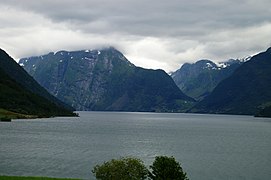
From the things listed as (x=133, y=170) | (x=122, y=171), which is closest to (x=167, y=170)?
(x=133, y=170)

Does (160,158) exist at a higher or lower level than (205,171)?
higher

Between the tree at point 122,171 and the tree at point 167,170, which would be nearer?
the tree at point 122,171

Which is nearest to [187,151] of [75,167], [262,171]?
[262,171]

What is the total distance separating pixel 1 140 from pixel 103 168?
302 feet

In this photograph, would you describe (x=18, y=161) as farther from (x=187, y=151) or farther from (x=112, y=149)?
(x=187, y=151)

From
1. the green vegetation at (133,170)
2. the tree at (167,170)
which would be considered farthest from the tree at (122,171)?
the tree at (167,170)

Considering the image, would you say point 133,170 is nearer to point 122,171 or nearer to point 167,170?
point 122,171

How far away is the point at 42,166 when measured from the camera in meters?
83.6

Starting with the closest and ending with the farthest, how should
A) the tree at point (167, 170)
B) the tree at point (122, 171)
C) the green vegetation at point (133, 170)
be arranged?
the tree at point (122, 171) < the green vegetation at point (133, 170) < the tree at point (167, 170)

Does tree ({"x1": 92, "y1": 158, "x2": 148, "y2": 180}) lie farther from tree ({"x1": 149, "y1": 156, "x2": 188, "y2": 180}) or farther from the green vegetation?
tree ({"x1": 149, "y1": 156, "x2": 188, "y2": 180})

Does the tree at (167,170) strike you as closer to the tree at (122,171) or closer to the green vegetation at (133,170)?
the green vegetation at (133,170)

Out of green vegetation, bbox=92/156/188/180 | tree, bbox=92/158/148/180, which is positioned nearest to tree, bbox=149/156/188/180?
green vegetation, bbox=92/156/188/180

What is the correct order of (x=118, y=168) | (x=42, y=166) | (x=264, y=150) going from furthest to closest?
(x=264, y=150) < (x=42, y=166) < (x=118, y=168)

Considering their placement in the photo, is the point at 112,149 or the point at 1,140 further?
the point at 1,140
